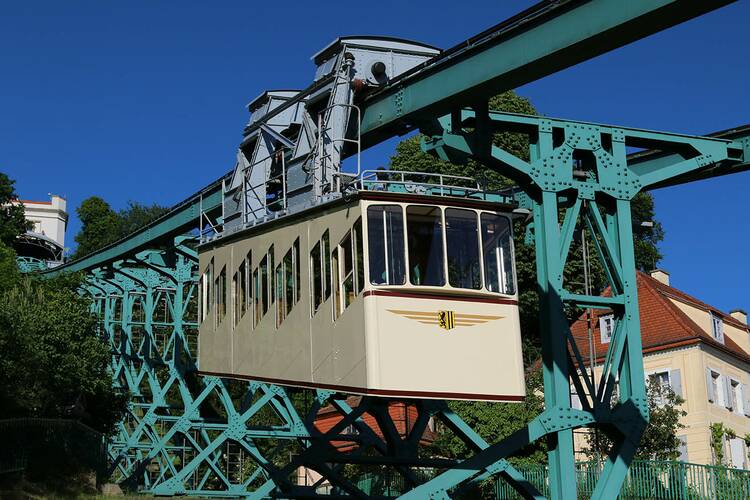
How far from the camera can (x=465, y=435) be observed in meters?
20.1

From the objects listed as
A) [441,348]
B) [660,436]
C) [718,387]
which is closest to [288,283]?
[441,348]

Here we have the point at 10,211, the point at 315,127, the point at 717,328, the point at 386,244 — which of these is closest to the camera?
the point at 386,244

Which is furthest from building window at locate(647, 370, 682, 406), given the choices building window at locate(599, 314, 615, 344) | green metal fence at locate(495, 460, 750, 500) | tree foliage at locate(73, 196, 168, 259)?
tree foliage at locate(73, 196, 168, 259)

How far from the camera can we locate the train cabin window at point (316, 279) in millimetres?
15777

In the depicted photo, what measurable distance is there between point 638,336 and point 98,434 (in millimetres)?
20217

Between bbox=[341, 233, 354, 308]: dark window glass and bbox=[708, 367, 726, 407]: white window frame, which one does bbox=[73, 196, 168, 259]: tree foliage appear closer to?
bbox=[708, 367, 726, 407]: white window frame

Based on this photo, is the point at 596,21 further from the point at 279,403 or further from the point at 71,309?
the point at 71,309

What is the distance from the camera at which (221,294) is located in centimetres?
2052

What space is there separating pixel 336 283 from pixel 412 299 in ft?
4.82

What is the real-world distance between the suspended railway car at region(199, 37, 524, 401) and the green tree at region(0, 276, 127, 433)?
28.7 ft

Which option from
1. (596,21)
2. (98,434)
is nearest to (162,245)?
(98,434)

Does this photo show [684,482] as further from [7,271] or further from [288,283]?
[7,271]

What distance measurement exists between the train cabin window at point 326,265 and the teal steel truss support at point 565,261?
6.65 feet

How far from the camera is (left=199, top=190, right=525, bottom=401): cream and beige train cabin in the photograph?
13930 mm
